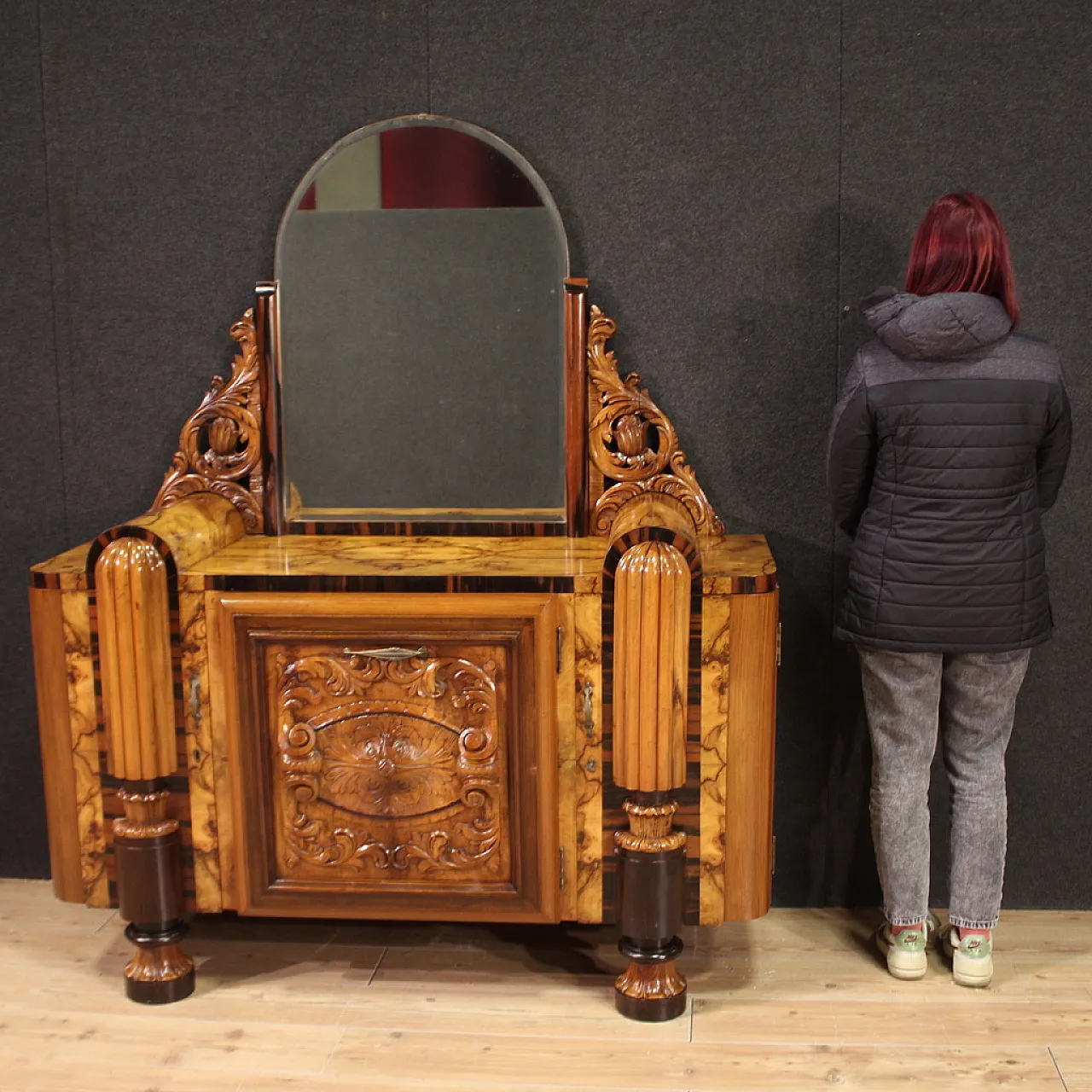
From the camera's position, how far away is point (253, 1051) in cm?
255

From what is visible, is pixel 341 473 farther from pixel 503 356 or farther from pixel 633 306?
pixel 633 306

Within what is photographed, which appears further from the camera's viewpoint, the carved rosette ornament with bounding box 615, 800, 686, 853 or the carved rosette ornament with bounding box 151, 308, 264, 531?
the carved rosette ornament with bounding box 151, 308, 264, 531

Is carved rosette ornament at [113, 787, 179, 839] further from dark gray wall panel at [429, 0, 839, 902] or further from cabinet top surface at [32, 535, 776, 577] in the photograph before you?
dark gray wall panel at [429, 0, 839, 902]

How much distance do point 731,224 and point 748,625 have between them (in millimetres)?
919

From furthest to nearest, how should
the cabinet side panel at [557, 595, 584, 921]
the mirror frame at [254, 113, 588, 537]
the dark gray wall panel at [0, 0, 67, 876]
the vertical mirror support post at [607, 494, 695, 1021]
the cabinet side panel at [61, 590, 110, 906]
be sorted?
the dark gray wall panel at [0, 0, 67, 876] → the mirror frame at [254, 113, 588, 537] → the cabinet side panel at [61, 590, 110, 906] → the cabinet side panel at [557, 595, 584, 921] → the vertical mirror support post at [607, 494, 695, 1021]

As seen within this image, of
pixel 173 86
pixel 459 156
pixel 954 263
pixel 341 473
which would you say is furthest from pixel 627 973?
pixel 173 86

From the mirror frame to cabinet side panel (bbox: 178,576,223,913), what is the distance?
444mm

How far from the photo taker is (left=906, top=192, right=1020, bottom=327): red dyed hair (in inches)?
100

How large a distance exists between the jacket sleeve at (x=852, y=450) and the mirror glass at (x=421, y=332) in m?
0.60

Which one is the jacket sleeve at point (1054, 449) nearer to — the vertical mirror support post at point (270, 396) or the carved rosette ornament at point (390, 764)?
the carved rosette ornament at point (390, 764)

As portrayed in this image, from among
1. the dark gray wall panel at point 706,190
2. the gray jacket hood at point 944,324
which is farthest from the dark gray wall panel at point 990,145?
the gray jacket hood at point 944,324

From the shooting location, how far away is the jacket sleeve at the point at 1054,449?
258 cm

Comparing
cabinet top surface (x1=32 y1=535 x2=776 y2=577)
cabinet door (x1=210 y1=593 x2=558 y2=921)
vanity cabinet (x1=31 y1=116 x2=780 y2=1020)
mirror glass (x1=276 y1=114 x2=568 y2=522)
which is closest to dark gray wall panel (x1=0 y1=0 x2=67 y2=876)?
cabinet top surface (x1=32 y1=535 x2=776 y2=577)

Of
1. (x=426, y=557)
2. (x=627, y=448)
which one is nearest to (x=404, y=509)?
(x=426, y=557)
